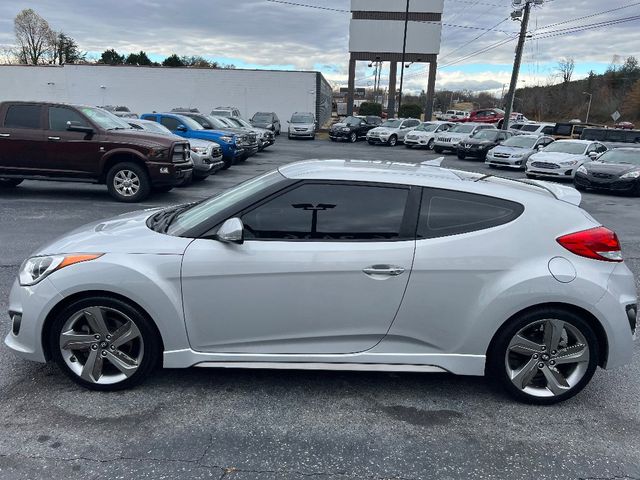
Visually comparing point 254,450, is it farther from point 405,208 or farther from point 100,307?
point 405,208

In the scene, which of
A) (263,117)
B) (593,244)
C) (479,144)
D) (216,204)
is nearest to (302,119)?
(263,117)

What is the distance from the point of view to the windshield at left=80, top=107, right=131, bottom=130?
9.95 m

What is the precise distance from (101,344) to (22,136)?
8.26 meters

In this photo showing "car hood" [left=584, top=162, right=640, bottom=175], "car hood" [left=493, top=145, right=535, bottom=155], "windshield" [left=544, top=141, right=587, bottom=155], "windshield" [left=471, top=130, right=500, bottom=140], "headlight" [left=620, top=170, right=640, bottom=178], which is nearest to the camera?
"headlight" [left=620, top=170, right=640, bottom=178]

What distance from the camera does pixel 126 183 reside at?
10055 mm

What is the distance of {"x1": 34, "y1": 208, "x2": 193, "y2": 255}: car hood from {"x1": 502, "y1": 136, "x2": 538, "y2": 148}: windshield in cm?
2074

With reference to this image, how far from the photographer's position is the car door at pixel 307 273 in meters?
3.13

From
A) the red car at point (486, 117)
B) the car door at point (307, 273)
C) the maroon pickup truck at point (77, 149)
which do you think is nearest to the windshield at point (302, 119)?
the red car at point (486, 117)

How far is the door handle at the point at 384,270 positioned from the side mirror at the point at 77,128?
27.7ft

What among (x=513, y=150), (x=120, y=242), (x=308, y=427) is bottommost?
(x=308, y=427)

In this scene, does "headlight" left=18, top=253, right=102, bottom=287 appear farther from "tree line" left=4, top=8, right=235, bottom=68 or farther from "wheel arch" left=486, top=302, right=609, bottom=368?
"tree line" left=4, top=8, right=235, bottom=68

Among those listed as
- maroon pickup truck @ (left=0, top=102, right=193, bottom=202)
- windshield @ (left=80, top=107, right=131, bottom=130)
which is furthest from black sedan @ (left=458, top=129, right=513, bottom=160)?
windshield @ (left=80, top=107, right=131, bottom=130)

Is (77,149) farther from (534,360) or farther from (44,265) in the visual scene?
(534,360)

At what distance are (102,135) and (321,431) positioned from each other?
8.56m
